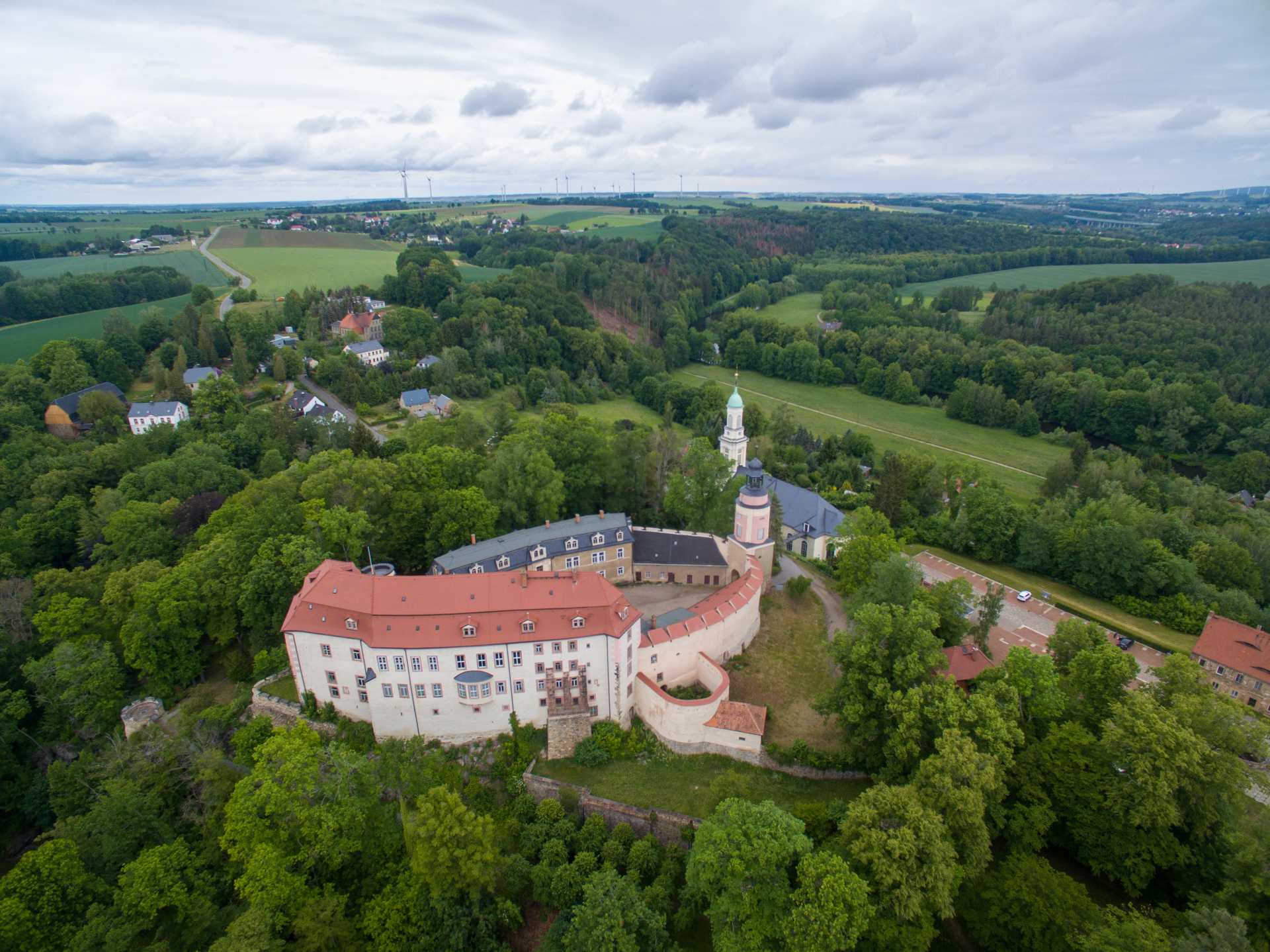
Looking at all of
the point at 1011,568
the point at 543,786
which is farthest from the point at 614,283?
the point at 543,786

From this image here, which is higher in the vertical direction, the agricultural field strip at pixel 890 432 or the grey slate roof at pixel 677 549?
the grey slate roof at pixel 677 549

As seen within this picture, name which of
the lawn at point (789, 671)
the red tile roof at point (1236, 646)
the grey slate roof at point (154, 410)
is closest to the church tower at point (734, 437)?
the lawn at point (789, 671)

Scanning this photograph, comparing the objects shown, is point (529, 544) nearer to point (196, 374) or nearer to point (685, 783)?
point (685, 783)

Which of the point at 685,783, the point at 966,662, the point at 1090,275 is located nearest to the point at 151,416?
the point at 685,783

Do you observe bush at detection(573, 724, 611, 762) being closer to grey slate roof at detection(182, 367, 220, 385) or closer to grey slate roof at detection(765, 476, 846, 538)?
grey slate roof at detection(765, 476, 846, 538)

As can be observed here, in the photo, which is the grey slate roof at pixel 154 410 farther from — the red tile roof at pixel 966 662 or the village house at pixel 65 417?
the red tile roof at pixel 966 662

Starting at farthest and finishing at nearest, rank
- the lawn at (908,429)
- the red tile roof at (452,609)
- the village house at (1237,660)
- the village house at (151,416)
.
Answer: the lawn at (908,429)
the village house at (151,416)
the village house at (1237,660)
the red tile roof at (452,609)
